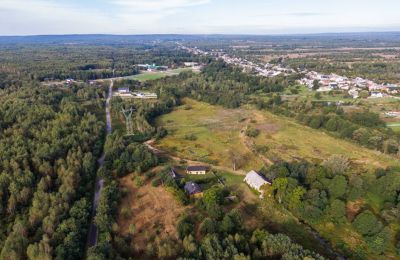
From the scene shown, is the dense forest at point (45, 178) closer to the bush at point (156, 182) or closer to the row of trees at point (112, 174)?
the row of trees at point (112, 174)

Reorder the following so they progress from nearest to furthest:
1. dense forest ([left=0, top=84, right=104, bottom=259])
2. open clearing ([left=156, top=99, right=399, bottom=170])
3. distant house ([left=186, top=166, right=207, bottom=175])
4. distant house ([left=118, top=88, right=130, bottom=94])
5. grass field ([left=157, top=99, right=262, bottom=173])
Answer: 1. dense forest ([left=0, top=84, right=104, bottom=259])
2. distant house ([left=186, top=166, right=207, bottom=175])
3. open clearing ([left=156, top=99, right=399, bottom=170])
4. grass field ([left=157, top=99, right=262, bottom=173])
5. distant house ([left=118, top=88, right=130, bottom=94])

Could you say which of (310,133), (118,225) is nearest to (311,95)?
(310,133)

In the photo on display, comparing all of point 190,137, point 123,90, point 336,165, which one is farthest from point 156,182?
point 123,90

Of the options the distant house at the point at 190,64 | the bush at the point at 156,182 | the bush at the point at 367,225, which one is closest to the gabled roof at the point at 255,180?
the bush at the point at 367,225

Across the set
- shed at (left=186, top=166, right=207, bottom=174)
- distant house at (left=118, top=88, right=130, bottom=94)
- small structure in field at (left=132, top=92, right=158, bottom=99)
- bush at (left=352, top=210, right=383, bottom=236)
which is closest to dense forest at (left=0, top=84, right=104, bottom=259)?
shed at (left=186, top=166, right=207, bottom=174)

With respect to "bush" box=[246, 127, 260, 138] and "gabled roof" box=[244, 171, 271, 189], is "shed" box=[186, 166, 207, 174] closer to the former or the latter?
"gabled roof" box=[244, 171, 271, 189]

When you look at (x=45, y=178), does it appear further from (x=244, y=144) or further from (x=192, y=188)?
(x=244, y=144)
